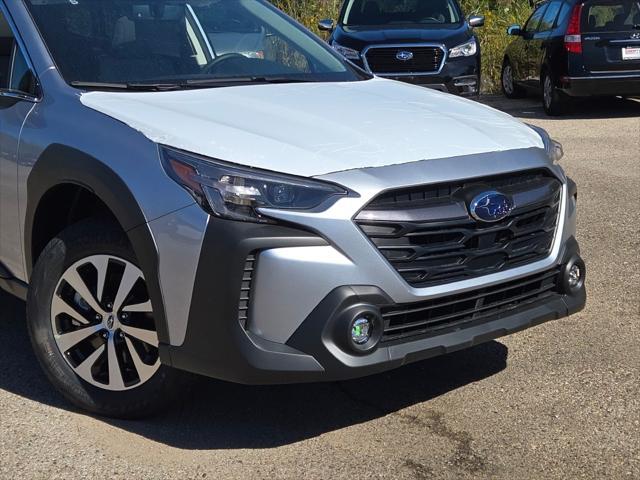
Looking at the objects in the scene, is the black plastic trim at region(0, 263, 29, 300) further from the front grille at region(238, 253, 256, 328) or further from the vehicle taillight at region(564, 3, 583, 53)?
the vehicle taillight at region(564, 3, 583, 53)

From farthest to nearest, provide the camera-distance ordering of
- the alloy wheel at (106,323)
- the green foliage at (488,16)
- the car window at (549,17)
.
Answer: the green foliage at (488,16), the car window at (549,17), the alloy wheel at (106,323)

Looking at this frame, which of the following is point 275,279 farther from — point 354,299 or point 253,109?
point 253,109

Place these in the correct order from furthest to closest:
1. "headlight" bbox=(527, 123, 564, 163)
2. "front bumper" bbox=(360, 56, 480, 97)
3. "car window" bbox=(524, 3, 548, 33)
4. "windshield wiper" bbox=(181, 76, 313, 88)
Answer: "car window" bbox=(524, 3, 548, 33) → "front bumper" bbox=(360, 56, 480, 97) → "windshield wiper" bbox=(181, 76, 313, 88) → "headlight" bbox=(527, 123, 564, 163)

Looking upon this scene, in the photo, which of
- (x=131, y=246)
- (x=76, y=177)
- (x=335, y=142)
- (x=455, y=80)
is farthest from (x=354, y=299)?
(x=455, y=80)

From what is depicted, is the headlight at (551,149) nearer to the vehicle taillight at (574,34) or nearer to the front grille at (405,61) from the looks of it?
the front grille at (405,61)

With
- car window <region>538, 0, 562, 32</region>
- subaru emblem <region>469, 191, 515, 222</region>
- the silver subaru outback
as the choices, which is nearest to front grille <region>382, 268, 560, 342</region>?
the silver subaru outback

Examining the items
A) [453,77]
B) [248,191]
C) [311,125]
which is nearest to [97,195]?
[248,191]

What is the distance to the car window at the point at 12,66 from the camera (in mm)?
4367

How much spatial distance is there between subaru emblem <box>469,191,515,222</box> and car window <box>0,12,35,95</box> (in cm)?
192

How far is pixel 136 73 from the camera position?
14.7 ft

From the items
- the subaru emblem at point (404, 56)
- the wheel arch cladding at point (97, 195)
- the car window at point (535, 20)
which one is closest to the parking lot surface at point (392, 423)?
the wheel arch cladding at point (97, 195)

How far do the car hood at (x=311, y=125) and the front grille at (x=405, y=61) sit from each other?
7.03 metres

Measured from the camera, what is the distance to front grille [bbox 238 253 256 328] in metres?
3.39

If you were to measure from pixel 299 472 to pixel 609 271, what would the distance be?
3031 millimetres
